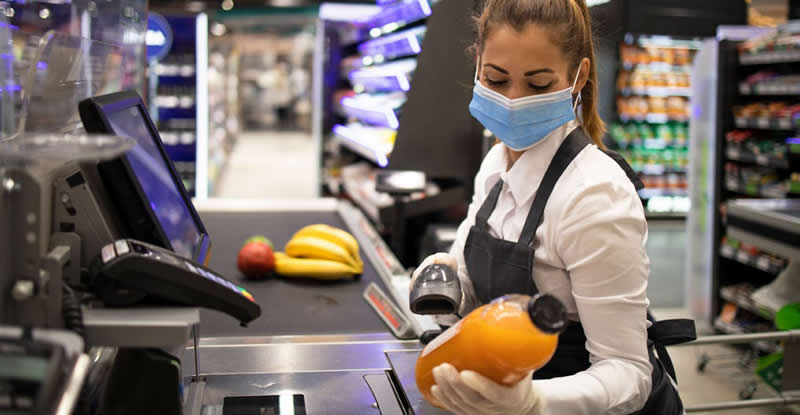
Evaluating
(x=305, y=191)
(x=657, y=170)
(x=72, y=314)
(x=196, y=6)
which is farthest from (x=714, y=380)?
(x=196, y=6)

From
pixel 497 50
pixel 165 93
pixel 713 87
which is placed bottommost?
pixel 165 93

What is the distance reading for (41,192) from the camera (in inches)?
38.1

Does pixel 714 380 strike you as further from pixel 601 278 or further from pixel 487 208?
pixel 601 278

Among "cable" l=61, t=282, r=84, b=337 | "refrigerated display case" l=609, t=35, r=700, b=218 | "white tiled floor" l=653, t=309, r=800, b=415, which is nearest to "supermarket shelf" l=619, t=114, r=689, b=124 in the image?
"refrigerated display case" l=609, t=35, r=700, b=218

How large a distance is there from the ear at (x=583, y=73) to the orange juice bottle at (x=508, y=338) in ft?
2.16

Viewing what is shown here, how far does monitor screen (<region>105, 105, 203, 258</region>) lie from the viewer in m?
1.22

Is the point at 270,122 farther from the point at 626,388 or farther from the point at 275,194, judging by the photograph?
the point at 626,388

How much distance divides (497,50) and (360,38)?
7.13 metres

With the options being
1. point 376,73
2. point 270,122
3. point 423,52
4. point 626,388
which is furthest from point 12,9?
point 270,122

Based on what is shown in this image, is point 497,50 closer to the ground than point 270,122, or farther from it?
farther from it

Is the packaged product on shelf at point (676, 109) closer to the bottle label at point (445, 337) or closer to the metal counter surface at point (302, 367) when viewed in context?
the metal counter surface at point (302, 367)

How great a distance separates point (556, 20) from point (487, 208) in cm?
42

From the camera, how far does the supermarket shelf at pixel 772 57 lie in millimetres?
5195

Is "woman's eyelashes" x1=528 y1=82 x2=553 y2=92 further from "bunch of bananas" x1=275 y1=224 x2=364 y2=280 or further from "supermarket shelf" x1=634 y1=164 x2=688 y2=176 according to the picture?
"supermarket shelf" x1=634 y1=164 x2=688 y2=176
